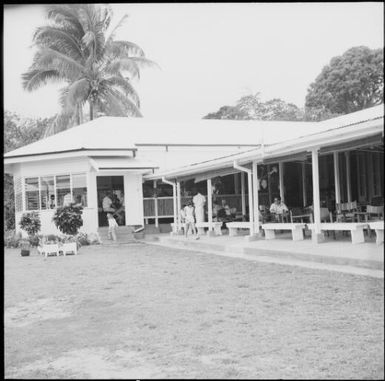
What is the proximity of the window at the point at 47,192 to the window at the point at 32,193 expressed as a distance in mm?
195

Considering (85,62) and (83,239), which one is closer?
(83,239)

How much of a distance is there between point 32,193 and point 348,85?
1125 centimetres

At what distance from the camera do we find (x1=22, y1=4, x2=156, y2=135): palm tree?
19547 mm

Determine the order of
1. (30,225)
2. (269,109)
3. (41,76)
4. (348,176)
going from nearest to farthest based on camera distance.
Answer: (348,176), (30,225), (41,76), (269,109)

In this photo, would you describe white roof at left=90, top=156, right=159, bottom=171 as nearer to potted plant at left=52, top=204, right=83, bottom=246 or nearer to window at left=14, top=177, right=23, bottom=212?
potted plant at left=52, top=204, right=83, bottom=246

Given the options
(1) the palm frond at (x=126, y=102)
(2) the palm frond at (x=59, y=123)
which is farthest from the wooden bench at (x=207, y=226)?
(2) the palm frond at (x=59, y=123)

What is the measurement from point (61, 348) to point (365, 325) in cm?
291

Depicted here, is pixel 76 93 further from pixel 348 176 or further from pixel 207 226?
pixel 348 176

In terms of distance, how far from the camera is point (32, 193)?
19.0 metres

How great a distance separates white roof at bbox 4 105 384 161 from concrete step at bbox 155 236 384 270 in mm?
4938

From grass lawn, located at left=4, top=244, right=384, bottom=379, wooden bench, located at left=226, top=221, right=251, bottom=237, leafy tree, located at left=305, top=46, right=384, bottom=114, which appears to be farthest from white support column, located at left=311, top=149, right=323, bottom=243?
leafy tree, located at left=305, top=46, right=384, bottom=114

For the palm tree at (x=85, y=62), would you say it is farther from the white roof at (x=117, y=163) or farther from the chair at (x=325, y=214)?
the chair at (x=325, y=214)

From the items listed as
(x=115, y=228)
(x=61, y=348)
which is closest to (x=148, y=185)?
(x=115, y=228)

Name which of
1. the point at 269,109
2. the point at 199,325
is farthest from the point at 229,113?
the point at 199,325
